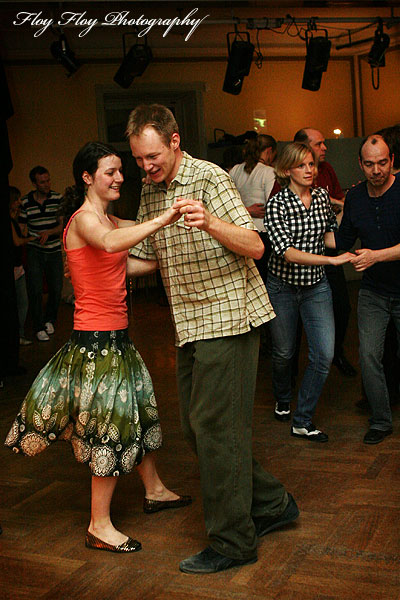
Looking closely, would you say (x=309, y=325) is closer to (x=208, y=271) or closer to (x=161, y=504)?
(x=161, y=504)

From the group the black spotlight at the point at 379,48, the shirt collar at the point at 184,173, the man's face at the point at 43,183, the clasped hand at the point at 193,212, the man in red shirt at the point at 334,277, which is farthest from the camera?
the black spotlight at the point at 379,48

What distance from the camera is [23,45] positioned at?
9.54 m

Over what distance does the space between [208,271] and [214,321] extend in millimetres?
170

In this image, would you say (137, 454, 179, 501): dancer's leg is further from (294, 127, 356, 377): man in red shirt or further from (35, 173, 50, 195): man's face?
(35, 173, 50, 195): man's face

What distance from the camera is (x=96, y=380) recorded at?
2.78 meters

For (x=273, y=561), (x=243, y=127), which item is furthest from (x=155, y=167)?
(x=243, y=127)

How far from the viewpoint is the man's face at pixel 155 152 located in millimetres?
2434

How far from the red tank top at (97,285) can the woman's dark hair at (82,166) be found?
0.29ft

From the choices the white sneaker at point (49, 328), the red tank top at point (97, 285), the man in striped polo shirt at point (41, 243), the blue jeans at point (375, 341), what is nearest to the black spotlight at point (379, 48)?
the man in striped polo shirt at point (41, 243)

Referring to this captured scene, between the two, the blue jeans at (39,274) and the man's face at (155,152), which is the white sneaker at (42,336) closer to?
the blue jeans at (39,274)

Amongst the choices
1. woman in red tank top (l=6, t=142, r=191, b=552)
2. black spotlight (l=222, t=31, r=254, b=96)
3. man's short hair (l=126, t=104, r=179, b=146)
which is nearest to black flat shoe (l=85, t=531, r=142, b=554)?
woman in red tank top (l=6, t=142, r=191, b=552)

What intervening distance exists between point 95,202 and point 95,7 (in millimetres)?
6386

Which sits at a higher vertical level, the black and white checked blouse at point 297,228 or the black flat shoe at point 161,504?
the black and white checked blouse at point 297,228

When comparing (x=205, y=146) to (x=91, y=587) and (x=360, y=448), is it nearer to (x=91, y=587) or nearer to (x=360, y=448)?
(x=360, y=448)
